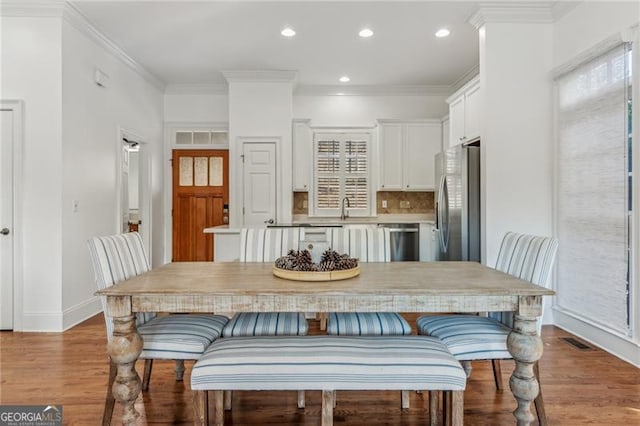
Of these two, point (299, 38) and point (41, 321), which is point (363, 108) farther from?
point (41, 321)

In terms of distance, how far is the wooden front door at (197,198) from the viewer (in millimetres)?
6098

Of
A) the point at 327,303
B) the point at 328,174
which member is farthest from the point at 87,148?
the point at 327,303

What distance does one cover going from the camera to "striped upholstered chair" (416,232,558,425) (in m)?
1.86

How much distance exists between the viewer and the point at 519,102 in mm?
3580

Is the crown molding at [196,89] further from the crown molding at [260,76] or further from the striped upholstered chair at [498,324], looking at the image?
the striped upholstered chair at [498,324]

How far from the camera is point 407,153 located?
5809mm

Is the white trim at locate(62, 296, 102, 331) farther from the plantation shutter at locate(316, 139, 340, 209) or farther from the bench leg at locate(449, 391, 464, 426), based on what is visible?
the bench leg at locate(449, 391, 464, 426)

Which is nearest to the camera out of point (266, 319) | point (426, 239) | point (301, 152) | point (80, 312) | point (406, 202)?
point (266, 319)

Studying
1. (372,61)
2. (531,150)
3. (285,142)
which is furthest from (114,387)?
(372,61)

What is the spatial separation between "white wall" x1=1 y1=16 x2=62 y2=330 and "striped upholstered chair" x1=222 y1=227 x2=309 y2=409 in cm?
207

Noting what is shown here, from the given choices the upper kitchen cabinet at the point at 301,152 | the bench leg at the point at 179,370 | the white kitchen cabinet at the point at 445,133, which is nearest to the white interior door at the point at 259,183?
the upper kitchen cabinet at the point at 301,152

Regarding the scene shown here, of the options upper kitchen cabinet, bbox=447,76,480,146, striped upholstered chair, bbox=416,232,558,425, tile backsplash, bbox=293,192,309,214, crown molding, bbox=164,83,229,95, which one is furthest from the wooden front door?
striped upholstered chair, bbox=416,232,558,425

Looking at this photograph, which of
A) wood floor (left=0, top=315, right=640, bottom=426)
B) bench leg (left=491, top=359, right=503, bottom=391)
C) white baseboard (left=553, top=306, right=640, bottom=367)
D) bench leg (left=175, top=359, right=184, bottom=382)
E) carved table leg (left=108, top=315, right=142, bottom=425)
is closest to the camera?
carved table leg (left=108, top=315, right=142, bottom=425)

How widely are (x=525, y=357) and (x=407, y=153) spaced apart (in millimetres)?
4414
